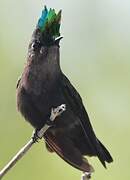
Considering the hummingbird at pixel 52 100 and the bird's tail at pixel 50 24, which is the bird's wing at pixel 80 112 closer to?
the hummingbird at pixel 52 100

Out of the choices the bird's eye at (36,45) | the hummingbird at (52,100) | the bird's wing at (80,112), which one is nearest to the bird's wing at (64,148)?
the hummingbird at (52,100)

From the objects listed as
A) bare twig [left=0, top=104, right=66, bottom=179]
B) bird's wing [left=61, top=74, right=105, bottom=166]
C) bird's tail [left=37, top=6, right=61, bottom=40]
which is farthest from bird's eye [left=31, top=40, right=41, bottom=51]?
bare twig [left=0, top=104, right=66, bottom=179]

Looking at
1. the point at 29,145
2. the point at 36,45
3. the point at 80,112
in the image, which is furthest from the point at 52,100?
the point at 29,145

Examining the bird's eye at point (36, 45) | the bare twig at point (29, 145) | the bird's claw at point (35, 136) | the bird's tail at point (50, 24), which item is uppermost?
the bird's tail at point (50, 24)

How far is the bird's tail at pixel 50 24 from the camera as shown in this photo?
25.8 ft

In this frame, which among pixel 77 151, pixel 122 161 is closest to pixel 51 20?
pixel 77 151

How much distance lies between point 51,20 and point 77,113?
0.71 metres

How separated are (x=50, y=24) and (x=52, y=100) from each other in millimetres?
550

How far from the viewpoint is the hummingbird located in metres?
7.77

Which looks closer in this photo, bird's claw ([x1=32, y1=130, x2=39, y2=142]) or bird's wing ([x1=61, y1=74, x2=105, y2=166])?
bird's claw ([x1=32, y1=130, x2=39, y2=142])

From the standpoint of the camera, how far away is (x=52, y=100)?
779 centimetres

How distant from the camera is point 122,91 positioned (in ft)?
48.2

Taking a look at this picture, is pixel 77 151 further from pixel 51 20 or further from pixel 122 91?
pixel 122 91

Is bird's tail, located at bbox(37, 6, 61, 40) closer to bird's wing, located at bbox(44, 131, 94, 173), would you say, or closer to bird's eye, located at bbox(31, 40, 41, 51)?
bird's eye, located at bbox(31, 40, 41, 51)
